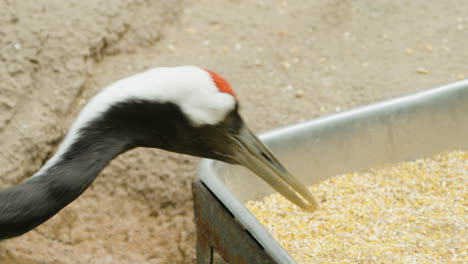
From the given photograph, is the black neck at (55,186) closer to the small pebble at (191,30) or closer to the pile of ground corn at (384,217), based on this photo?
the pile of ground corn at (384,217)

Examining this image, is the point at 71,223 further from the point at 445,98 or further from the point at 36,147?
the point at 445,98

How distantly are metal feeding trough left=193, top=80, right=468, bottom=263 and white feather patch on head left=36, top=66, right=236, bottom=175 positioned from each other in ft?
1.42

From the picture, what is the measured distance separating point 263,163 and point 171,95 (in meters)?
0.32

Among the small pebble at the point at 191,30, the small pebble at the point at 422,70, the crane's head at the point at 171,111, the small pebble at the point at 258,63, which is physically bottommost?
the small pebble at the point at 422,70

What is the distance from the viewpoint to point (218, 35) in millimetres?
3092

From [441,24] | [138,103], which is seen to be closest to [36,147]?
[138,103]

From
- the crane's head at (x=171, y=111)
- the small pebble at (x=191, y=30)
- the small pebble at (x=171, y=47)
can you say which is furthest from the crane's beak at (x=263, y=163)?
the small pebble at (x=191, y=30)

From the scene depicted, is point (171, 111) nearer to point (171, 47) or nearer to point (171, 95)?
point (171, 95)

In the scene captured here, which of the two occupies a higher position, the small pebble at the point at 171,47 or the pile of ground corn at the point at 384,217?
the small pebble at the point at 171,47

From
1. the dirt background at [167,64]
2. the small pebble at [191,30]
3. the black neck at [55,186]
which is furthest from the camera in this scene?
the small pebble at [191,30]

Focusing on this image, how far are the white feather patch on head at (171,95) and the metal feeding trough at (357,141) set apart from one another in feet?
1.42

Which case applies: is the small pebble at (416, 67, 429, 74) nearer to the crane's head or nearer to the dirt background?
the dirt background

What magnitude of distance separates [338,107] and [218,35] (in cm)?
75

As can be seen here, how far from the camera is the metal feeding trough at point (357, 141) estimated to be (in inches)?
75.3
